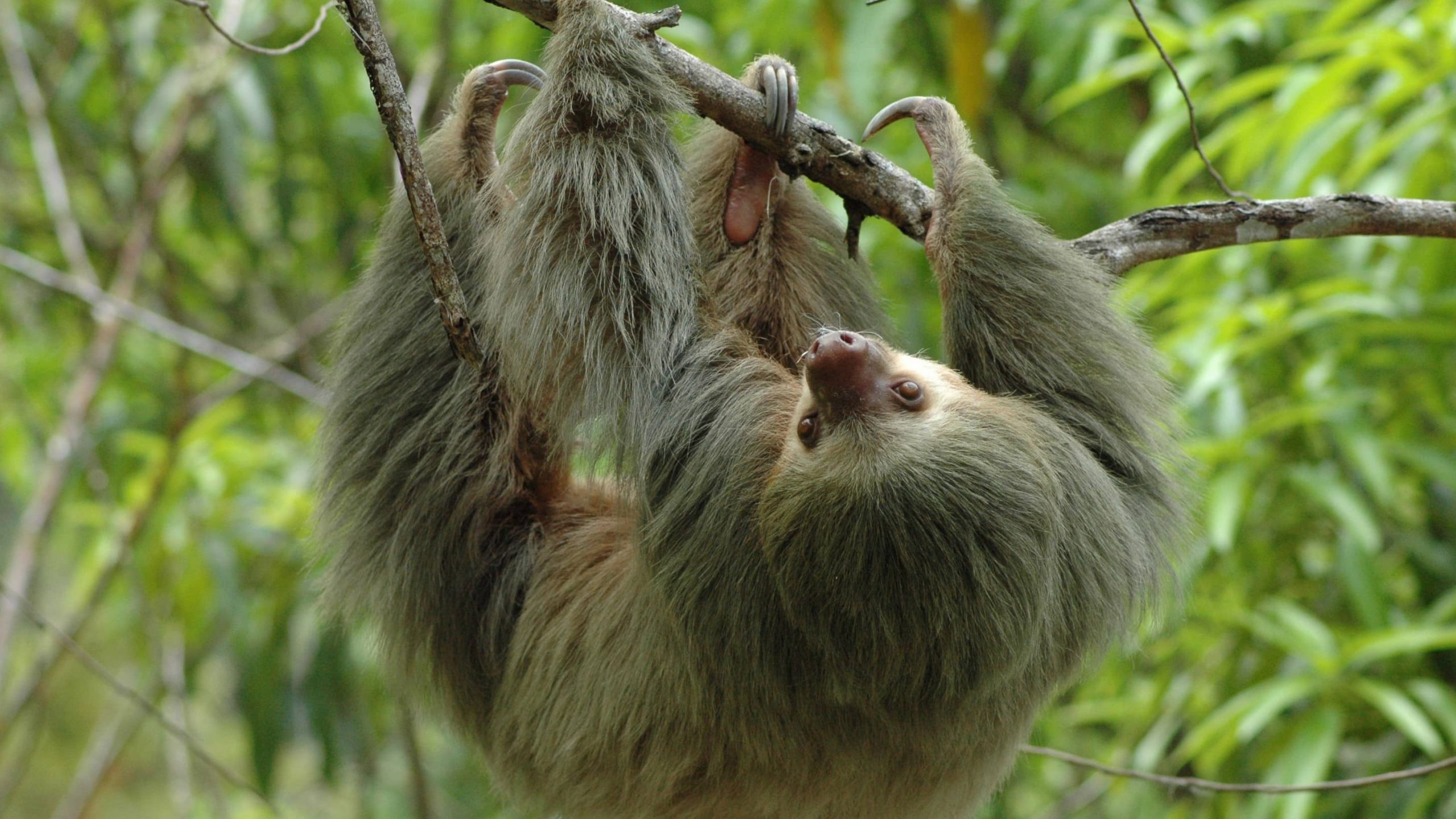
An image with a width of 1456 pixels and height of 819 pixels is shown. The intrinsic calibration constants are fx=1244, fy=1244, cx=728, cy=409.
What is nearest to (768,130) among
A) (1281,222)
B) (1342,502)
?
(1281,222)

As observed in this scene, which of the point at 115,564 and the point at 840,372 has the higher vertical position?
the point at 115,564

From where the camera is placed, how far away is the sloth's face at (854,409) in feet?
9.73

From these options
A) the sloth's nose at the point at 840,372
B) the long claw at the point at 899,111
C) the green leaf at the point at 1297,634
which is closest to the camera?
the sloth's nose at the point at 840,372

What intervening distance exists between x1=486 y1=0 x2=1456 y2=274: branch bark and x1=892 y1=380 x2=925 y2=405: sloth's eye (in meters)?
0.67

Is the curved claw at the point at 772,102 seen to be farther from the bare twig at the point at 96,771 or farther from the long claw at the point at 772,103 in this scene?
the bare twig at the point at 96,771

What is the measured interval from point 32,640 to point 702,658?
7381mm

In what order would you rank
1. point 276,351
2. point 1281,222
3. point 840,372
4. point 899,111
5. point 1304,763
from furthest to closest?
point 276,351
point 1304,763
point 899,111
point 1281,222
point 840,372

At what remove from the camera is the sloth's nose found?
9.82ft

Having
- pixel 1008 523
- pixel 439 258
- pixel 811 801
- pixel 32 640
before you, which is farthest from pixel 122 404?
pixel 1008 523

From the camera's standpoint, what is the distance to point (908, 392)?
10.2ft

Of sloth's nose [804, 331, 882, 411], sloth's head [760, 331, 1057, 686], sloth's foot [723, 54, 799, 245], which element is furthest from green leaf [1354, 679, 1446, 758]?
sloth's foot [723, 54, 799, 245]

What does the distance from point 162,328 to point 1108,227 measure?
459cm

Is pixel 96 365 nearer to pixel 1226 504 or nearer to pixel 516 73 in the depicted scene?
pixel 516 73

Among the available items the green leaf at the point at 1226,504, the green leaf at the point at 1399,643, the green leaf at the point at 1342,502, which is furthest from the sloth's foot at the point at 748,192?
the green leaf at the point at 1399,643
